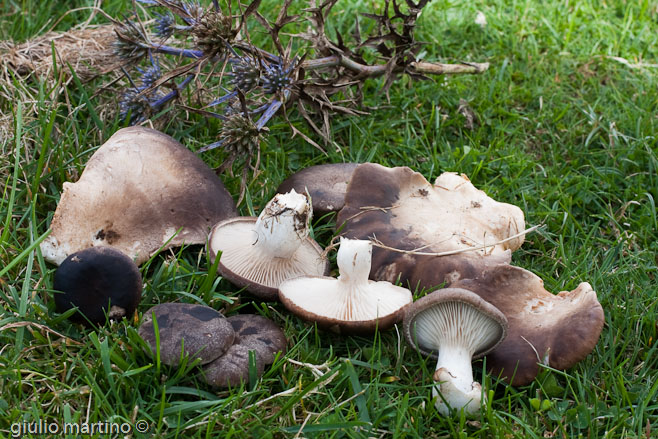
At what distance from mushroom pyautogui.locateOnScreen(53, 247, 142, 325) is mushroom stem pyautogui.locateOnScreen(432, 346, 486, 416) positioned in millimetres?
1230

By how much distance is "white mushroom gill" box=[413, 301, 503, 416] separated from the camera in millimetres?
2326

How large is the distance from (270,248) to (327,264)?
305 millimetres

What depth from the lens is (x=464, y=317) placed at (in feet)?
7.85

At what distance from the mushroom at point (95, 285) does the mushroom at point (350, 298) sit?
0.62 m

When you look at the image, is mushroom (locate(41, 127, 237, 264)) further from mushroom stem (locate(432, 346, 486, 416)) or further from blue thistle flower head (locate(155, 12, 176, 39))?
mushroom stem (locate(432, 346, 486, 416))

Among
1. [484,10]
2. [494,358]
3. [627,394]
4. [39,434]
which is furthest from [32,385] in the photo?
[484,10]

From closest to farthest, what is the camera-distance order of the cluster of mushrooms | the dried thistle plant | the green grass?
1. the green grass
2. the cluster of mushrooms
3. the dried thistle plant

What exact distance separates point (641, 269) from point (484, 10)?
2796mm

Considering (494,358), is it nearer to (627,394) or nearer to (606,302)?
(627,394)

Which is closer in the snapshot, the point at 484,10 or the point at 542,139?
the point at 542,139

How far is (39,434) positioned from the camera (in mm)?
2100

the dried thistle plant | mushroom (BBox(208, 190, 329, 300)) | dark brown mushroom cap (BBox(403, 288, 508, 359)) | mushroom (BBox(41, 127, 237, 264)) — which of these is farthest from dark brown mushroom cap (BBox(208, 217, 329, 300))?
dark brown mushroom cap (BBox(403, 288, 508, 359))

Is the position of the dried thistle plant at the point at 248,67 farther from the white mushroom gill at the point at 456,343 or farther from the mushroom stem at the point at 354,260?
the white mushroom gill at the point at 456,343

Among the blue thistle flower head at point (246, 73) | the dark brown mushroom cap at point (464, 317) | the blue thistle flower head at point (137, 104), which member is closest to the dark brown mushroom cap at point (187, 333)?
the dark brown mushroom cap at point (464, 317)
